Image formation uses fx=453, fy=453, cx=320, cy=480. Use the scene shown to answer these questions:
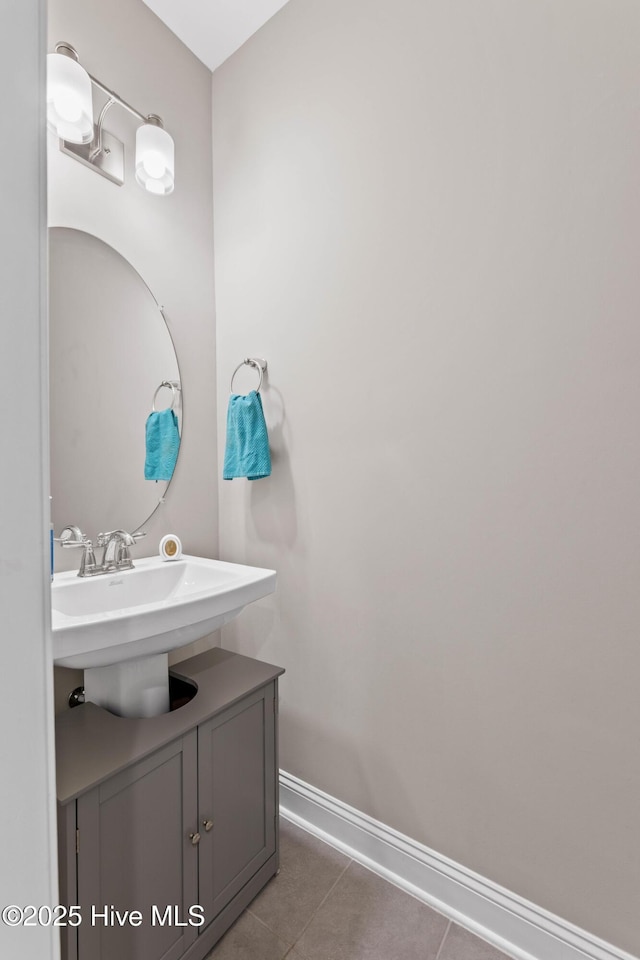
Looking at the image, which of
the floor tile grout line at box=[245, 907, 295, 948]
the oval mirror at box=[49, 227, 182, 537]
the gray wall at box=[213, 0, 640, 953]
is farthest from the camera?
the oval mirror at box=[49, 227, 182, 537]

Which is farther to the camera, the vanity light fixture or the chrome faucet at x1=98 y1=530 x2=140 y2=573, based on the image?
the chrome faucet at x1=98 y1=530 x2=140 y2=573

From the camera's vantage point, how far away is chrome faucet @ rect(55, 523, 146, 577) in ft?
4.25

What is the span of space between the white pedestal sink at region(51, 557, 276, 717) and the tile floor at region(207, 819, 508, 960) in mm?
614

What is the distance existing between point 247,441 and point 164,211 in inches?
33.8

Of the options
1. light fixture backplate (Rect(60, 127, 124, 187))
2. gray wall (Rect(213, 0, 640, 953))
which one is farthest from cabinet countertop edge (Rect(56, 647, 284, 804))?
light fixture backplate (Rect(60, 127, 124, 187))

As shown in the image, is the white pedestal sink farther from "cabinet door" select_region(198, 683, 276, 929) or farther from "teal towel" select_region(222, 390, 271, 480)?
"teal towel" select_region(222, 390, 271, 480)

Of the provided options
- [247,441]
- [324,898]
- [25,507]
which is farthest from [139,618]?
[324,898]

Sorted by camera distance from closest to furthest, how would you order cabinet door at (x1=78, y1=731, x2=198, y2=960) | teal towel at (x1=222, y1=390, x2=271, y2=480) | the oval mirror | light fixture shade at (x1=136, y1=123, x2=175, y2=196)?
cabinet door at (x1=78, y1=731, x2=198, y2=960) < the oval mirror < light fixture shade at (x1=136, y1=123, x2=175, y2=196) < teal towel at (x1=222, y1=390, x2=271, y2=480)

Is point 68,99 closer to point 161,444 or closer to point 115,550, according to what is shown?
point 161,444

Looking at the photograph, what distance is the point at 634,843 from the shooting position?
3.20 feet

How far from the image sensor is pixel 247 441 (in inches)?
60.3

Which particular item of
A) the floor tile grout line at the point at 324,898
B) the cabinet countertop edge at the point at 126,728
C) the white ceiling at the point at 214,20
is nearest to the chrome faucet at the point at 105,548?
the cabinet countertop edge at the point at 126,728

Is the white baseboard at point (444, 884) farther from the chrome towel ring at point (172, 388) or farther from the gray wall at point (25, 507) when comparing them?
the chrome towel ring at point (172, 388)

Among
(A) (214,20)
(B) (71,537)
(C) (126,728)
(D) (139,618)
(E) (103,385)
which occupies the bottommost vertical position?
(C) (126,728)
